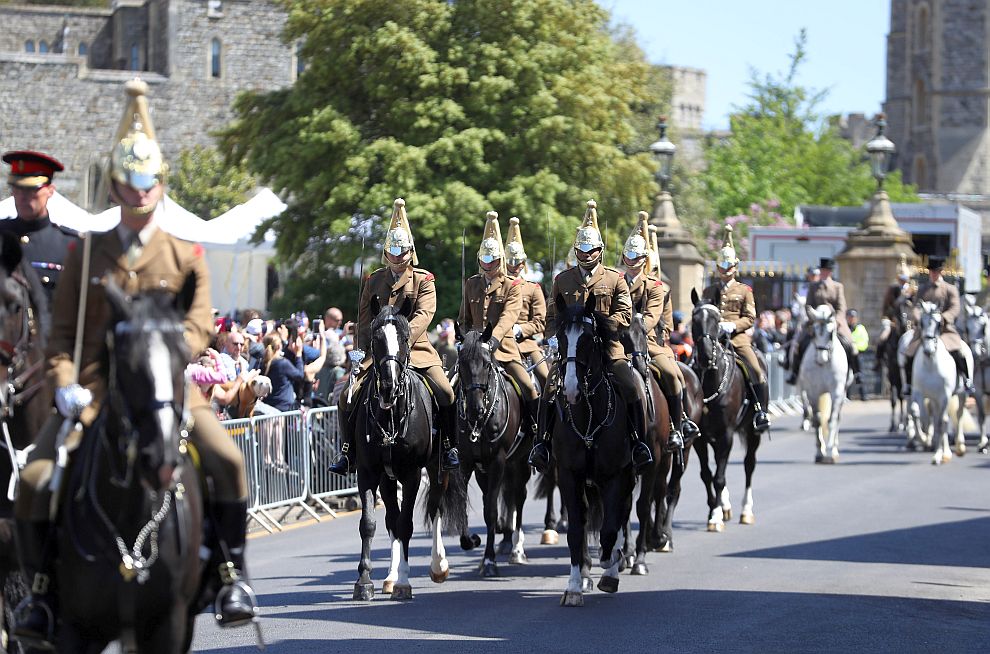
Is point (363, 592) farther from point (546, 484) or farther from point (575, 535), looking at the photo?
point (546, 484)

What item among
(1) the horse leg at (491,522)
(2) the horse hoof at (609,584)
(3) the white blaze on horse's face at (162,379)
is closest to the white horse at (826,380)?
(1) the horse leg at (491,522)

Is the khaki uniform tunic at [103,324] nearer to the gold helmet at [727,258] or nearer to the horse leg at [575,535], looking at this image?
the horse leg at [575,535]

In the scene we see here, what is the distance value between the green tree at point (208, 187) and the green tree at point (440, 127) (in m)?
22.5

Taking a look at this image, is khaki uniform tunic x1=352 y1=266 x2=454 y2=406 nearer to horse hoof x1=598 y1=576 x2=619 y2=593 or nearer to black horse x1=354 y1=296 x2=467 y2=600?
black horse x1=354 y1=296 x2=467 y2=600

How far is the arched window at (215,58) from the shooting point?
259 ft

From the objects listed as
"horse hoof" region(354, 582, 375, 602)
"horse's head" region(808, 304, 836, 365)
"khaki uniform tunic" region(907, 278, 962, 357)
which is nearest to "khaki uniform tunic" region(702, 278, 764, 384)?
"horse hoof" region(354, 582, 375, 602)

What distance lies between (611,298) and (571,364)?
3.87 ft

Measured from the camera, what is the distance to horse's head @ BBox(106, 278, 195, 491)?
699cm

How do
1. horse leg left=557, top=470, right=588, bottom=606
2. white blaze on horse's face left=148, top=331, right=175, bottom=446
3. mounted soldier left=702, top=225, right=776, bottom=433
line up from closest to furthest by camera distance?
white blaze on horse's face left=148, top=331, right=175, bottom=446
horse leg left=557, top=470, right=588, bottom=606
mounted soldier left=702, top=225, right=776, bottom=433

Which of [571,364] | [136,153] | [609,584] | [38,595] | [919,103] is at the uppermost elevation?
[919,103]

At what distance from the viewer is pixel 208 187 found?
63594mm

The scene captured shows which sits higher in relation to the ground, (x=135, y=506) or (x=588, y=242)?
(x=588, y=242)

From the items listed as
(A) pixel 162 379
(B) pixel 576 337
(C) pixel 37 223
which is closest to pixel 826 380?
(B) pixel 576 337

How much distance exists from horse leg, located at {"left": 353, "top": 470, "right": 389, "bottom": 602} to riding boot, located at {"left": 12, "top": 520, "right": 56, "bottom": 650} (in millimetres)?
5637
